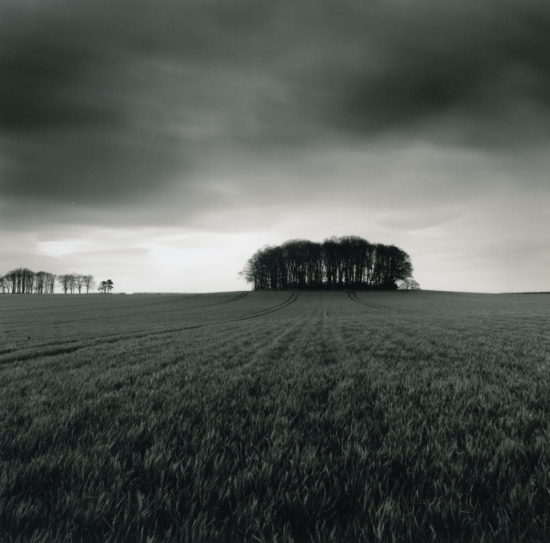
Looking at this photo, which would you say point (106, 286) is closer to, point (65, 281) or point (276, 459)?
point (65, 281)

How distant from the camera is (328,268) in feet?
342

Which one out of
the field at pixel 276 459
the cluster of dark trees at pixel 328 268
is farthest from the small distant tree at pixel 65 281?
the field at pixel 276 459

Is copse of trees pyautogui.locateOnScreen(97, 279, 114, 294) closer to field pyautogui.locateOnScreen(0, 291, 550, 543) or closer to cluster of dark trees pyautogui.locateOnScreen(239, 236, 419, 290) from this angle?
cluster of dark trees pyautogui.locateOnScreen(239, 236, 419, 290)

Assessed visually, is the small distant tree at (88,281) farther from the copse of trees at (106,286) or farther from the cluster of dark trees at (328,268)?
the cluster of dark trees at (328,268)

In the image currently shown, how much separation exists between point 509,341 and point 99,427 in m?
13.5

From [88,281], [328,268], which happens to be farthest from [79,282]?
[328,268]

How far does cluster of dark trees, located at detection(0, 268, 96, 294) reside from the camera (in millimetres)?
137875

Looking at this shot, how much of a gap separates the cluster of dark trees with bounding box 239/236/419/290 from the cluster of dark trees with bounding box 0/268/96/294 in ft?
365

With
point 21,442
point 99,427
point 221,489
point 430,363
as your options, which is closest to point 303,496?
point 221,489

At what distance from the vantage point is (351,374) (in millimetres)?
6148

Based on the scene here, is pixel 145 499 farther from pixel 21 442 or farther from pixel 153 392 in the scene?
pixel 153 392

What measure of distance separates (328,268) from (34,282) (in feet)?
486

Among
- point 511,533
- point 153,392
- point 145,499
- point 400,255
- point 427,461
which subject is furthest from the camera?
point 400,255

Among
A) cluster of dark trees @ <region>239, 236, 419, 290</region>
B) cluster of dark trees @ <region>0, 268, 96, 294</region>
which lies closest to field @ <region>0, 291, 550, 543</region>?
cluster of dark trees @ <region>239, 236, 419, 290</region>
